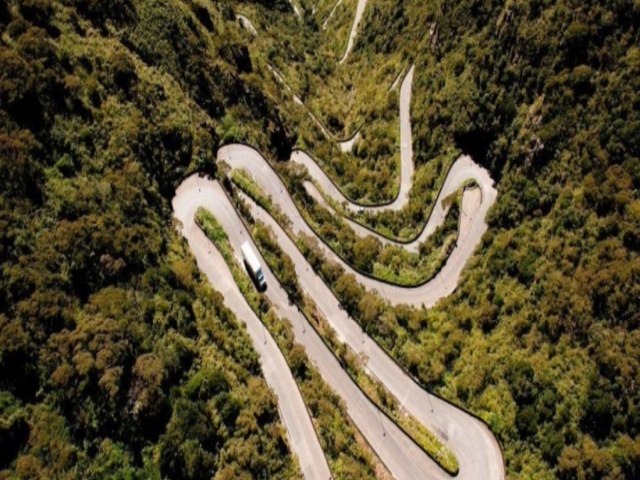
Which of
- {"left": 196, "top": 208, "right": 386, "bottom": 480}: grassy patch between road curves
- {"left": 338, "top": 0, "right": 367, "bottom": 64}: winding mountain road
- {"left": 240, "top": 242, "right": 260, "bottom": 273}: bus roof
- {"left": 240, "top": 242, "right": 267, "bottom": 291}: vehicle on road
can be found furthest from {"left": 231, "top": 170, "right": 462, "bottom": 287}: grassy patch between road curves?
{"left": 338, "top": 0, "right": 367, "bottom": 64}: winding mountain road

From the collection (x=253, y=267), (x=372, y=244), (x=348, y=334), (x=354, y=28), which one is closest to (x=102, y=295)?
(x=253, y=267)

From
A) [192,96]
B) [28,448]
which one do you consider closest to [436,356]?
[28,448]

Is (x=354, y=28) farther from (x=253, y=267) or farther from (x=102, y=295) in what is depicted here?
(x=102, y=295)

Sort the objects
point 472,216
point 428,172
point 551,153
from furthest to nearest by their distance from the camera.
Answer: point 428,172 → point 472,216 → point 551,153

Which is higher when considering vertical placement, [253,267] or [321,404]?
[253,267]

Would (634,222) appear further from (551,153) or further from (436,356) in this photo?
(436,356)

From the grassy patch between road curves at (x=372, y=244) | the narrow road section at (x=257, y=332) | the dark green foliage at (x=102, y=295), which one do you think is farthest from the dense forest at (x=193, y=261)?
the grassy patch between road curves at (x=372, y=244)

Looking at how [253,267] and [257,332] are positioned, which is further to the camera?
[253,267]
